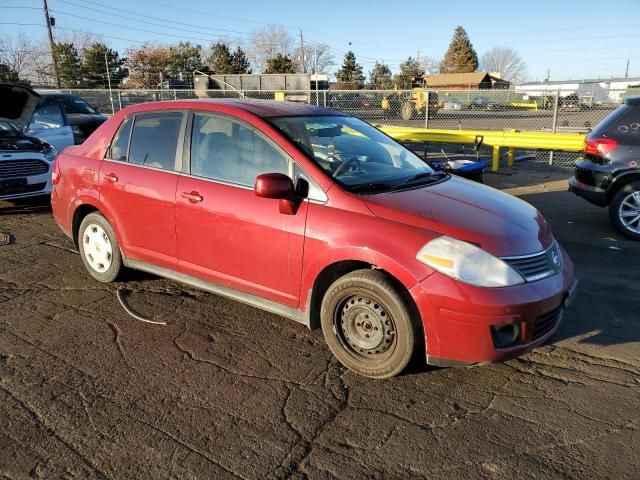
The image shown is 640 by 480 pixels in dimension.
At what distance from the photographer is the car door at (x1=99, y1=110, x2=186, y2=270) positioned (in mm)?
4172

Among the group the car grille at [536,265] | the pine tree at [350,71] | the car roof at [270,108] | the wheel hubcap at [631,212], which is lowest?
the wheel hubcap at [631,212]

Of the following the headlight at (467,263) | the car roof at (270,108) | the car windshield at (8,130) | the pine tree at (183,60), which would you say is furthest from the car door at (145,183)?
the pine tree at (183,60)

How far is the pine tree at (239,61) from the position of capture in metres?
66.2

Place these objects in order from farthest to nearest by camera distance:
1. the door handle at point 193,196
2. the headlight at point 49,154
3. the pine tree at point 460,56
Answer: the pine tree at point 460,56
the headlight at point 49,154
the door handle at point 193,196

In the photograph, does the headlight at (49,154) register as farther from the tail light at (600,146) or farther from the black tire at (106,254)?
the tail light at (600,146)

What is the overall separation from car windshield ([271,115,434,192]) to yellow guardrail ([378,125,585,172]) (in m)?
7.35

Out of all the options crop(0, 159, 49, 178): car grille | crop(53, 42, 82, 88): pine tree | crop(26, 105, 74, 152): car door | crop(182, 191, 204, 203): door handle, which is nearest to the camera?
crop(182, 191, 204, 203): door handle

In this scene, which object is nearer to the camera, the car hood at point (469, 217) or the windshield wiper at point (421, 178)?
the car hood at point (469, 217)

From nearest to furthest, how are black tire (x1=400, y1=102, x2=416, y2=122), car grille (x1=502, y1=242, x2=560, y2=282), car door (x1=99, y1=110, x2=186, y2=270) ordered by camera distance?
1. car grille (x1=502, y1=242, x2=560, y2=282)
2. car door (x1=99, y1=110, x2=186, y2=270)
3. black tire (x1=400, y1=102, x2=416, y2=122)

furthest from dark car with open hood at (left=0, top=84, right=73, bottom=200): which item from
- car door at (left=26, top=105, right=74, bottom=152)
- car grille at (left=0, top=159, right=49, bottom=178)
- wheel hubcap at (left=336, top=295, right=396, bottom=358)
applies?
wheel hubcap at (left=336, top=295, right=396, bottom=358)

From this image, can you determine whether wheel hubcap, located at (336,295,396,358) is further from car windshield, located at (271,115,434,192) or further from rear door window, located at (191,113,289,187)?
rear door window, located at (191,113,289,187)

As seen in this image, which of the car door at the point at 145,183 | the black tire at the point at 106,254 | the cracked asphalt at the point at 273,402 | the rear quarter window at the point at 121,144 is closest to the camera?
the cracked asphalt at the point at 273,402

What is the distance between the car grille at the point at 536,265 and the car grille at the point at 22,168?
283 inches

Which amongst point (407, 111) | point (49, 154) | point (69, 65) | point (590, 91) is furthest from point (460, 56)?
point (49, 154)
